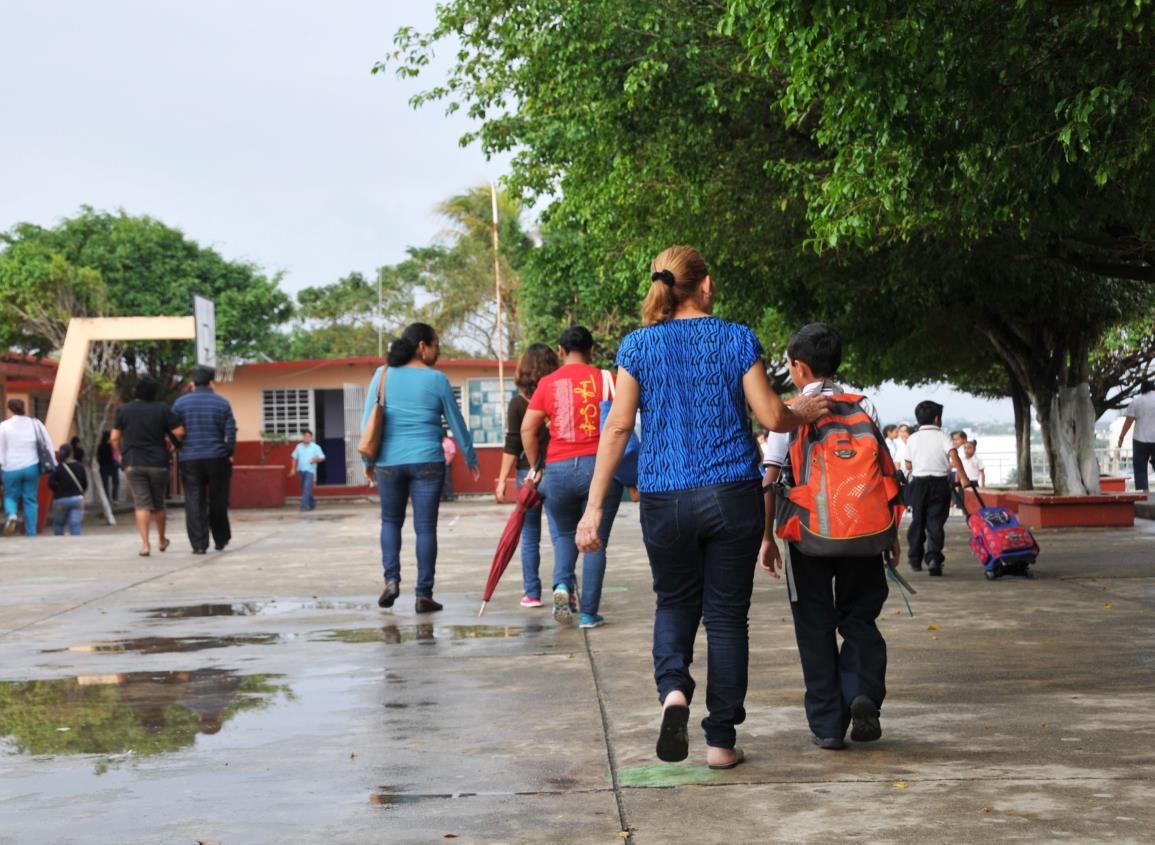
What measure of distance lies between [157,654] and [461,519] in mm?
15728

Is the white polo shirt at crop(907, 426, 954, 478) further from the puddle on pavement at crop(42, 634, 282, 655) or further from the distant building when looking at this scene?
the distant building

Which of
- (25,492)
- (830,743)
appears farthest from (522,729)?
(25,492)

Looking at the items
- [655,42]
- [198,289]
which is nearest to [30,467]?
[655,42]

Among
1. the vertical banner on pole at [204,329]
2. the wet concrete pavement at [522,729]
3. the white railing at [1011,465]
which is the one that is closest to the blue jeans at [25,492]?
the vertical banner on pole at [204,329]

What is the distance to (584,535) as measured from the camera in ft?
18.3

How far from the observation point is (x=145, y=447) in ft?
52.6

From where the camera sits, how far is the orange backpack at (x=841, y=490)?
5.55 meters

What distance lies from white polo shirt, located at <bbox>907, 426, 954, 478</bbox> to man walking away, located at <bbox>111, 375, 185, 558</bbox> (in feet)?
23.9

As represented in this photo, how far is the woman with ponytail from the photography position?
530 cm

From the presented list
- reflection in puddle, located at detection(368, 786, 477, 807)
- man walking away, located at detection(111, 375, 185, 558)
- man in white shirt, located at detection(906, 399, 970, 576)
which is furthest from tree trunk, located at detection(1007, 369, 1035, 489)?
reflection in puddle, located at detection(368, 786, 477, 807)

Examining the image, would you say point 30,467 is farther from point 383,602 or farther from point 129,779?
point 129,779

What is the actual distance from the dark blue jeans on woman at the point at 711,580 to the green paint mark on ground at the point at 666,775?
4.5 inches

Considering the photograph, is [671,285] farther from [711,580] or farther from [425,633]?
[425,633]

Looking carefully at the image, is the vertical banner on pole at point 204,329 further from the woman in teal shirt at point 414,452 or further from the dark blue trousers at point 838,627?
the dark blue trousers at point 838,627
